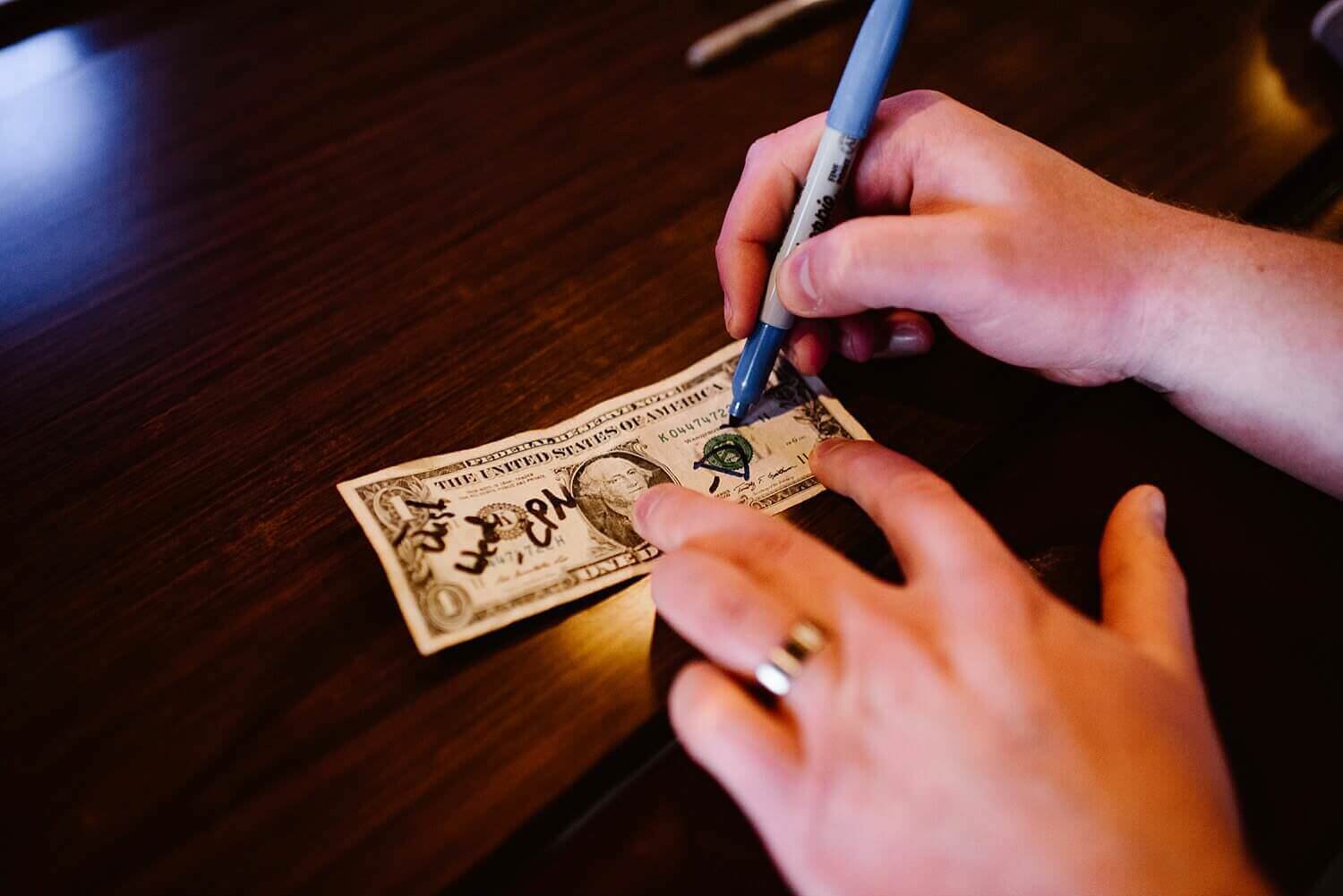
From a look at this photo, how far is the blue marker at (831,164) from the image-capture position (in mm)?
638

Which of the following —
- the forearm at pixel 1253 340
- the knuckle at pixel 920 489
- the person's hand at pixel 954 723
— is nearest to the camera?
the person's hand at pixel 954 723

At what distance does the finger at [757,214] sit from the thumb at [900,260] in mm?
99

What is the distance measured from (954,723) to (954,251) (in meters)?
0.33

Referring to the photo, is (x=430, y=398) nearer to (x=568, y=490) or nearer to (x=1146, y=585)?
(x=568, y=490)

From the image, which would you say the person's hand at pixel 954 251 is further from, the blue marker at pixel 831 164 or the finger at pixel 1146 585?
the finger at pixel 1146 585

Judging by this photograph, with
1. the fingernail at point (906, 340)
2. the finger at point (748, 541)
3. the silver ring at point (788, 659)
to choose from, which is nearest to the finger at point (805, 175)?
the fingernail at point (906, 340)

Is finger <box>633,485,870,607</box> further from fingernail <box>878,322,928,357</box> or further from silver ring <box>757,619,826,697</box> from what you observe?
fingernail <box>878,322,928,357</box>

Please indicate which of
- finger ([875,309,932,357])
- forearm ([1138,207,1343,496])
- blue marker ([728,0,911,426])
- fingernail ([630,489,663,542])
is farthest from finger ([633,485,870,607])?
forearm ([1138,207,1343,496])

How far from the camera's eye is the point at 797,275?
0.66m

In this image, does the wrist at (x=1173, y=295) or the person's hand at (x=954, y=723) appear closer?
the person's hand at (x=954, y=723)

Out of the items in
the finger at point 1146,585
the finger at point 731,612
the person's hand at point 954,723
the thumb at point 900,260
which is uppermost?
the thumb at point 900,260

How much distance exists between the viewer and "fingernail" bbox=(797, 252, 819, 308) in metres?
0.65

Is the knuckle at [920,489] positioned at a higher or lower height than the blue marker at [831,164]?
lower

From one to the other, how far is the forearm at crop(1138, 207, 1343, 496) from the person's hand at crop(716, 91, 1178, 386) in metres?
0.02
